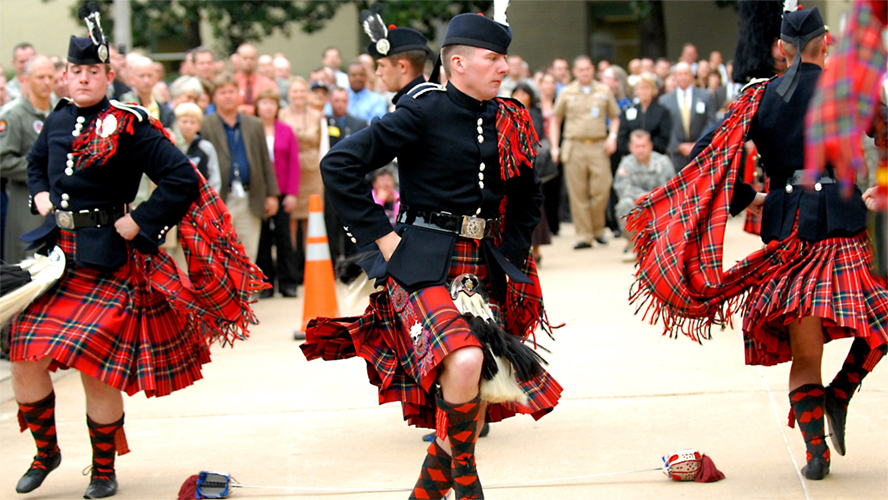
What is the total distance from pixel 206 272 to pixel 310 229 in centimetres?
346

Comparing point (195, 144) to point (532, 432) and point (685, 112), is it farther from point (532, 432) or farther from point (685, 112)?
point (685, 112)

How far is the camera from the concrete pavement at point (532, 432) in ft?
14.6

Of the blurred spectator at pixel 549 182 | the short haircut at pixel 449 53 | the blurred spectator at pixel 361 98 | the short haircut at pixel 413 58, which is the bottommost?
the blurred spectator at pixel 549 182

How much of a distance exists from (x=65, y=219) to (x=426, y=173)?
1.73 metres

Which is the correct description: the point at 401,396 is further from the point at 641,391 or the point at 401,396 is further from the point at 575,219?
the point at 575,219

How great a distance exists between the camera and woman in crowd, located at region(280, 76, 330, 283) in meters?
10.1

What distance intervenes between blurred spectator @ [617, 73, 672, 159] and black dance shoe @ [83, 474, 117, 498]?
8.36 meters

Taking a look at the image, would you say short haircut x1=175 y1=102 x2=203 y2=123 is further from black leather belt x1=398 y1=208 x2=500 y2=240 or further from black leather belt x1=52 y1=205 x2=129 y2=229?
black leather belt x1=398 y1=208 x2=500 y2=240

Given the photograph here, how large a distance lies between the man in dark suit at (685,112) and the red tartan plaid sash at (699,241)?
27.6 ft

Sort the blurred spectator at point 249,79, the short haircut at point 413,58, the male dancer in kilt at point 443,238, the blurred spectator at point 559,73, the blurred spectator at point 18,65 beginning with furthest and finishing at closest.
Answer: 1. the blurred spectator at point 559,73
2. the blurred spectator at point 249,79
3. the blurred spectator at point 18,65
4. the short haircut at point 413,58
5. the male dancer in kilt at point 443,238

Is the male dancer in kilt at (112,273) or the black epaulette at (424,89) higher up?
the black epaulette at (424,89)

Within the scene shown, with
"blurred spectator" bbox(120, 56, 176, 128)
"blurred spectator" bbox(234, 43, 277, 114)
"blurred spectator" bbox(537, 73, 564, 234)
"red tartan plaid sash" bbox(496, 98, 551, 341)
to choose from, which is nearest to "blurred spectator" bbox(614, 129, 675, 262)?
"blurred spectator" bbox(537, 73, 564, 234)

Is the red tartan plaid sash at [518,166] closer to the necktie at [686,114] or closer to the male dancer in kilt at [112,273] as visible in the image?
the male dancer in kilt at [112,273]

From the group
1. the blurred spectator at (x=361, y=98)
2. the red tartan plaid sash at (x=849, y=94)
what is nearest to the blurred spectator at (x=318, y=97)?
the blurred spectator at (x=361, y=98)
